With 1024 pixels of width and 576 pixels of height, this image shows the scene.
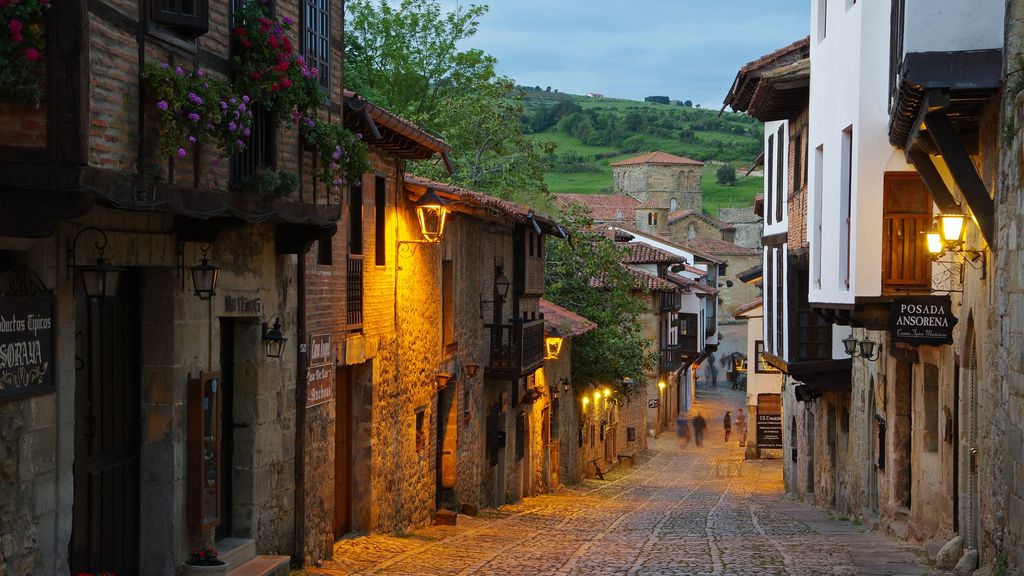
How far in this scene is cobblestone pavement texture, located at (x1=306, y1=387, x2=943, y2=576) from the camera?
44.9 feet

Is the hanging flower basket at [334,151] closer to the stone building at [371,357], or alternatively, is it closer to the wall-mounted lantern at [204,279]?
the stone building at [371,357]

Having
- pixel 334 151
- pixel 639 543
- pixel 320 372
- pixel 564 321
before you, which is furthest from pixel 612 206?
pixel 334 151

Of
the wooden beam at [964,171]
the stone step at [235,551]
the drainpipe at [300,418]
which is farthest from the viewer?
the drainpipe at [300,418]

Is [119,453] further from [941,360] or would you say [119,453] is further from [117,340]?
[941,360]

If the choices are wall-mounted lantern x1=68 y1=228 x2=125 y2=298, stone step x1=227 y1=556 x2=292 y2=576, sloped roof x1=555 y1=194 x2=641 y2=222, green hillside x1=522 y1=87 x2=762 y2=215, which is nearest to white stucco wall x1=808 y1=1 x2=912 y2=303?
stone step x1=227 y1=556 x2=292 y2=576

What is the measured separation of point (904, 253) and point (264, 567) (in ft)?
28.8

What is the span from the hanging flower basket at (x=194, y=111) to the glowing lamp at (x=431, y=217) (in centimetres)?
768

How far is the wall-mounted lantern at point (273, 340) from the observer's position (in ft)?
37.7

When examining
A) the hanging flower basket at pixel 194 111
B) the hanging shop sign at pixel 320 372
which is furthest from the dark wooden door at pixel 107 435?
the hanging shop sign at pixel 320 372

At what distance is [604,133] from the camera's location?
166125 millimetres

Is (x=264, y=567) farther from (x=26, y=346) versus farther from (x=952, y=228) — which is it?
(x=952, y=228)

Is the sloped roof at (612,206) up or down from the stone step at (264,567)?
up

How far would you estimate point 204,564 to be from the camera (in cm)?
983

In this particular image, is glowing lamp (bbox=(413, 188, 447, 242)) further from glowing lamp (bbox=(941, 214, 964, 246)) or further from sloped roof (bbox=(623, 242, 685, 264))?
sloped roof (bbox=(623, 242, 685, 264))
